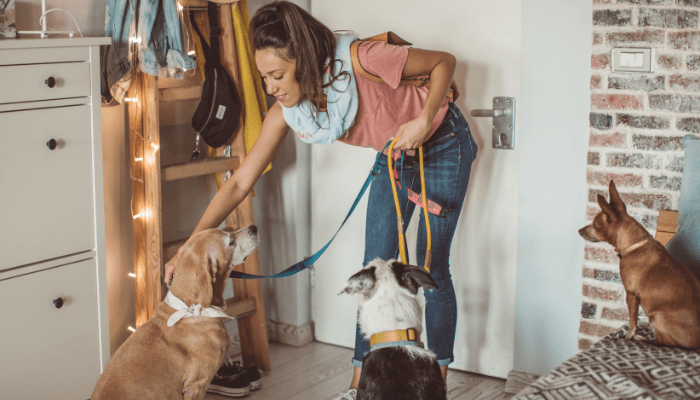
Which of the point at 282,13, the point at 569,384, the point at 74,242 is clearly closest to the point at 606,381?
the point at 569,384

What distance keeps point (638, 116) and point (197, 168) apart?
1.71 meters

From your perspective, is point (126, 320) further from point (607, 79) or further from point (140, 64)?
point (607, 79)

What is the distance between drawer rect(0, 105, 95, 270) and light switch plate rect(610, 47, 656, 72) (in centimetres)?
185

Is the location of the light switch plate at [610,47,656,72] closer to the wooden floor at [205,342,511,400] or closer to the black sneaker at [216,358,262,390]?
the wooden floor at [205,342,511,400]

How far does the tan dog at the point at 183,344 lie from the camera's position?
6.14 ft

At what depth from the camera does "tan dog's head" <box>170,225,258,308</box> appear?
1969mm

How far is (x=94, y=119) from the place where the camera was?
86.7 inches

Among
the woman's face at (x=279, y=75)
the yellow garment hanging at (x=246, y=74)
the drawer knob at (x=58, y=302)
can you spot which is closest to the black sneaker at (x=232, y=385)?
the drawer knob at (x=58, y=302)

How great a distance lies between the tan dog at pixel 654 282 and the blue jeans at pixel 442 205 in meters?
0.45

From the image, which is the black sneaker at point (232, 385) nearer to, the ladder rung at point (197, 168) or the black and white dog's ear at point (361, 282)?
the ladder rung at point (197, 168)

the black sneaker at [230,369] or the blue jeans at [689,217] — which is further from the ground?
the blue jeans at [689,217]

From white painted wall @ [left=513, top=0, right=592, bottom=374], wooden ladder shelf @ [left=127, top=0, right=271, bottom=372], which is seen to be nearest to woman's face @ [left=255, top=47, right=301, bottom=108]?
wooden ladder shelf @ [left=127, top=0, right=271, bottom=372]

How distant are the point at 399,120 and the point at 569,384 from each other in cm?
91

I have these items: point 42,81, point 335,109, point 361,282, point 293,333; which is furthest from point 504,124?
point 42,81
